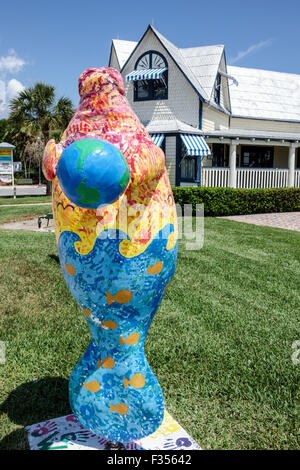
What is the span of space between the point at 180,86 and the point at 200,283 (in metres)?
13.9

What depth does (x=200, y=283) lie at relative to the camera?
6109 millimetres

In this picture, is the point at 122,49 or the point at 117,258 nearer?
the point at 117,258

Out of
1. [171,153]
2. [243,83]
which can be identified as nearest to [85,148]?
[171,153]

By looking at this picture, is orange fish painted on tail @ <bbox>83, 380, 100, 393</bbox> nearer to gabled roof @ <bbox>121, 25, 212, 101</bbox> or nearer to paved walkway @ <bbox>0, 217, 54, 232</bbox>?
paved walkway @ <bbox>0, 217, 54, 232</bbox>

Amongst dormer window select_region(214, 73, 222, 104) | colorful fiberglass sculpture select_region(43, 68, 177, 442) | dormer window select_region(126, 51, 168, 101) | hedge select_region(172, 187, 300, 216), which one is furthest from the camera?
dormer window select_region(214, 73, 222, 104)

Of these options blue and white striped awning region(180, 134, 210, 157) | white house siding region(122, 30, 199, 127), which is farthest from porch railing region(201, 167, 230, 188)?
white house siding region(122, 30, 199, 127)

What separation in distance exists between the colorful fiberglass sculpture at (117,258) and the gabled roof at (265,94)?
20.3 meters

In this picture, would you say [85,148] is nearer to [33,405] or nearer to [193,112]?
[33,405]

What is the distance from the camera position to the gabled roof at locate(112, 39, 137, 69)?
1992 centimetres

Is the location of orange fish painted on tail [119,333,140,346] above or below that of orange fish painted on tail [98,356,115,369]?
above

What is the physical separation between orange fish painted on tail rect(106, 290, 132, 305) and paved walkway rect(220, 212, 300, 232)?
428 inches

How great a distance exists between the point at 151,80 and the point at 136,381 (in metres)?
18.0

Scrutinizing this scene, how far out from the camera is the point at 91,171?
149 centimetres

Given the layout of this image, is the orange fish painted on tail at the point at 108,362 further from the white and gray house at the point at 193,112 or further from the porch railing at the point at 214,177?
the porch railing at the point at 214,177
